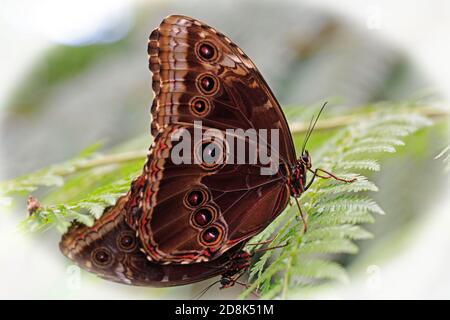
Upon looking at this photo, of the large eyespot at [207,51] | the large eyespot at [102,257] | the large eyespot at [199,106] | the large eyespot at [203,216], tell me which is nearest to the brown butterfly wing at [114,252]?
the large eyespot at [102,257]

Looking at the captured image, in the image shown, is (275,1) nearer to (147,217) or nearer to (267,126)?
(267,126)

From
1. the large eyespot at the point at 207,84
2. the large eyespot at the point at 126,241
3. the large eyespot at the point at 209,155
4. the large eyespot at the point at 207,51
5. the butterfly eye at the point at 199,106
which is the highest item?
the large eyespot at the point at 207,51

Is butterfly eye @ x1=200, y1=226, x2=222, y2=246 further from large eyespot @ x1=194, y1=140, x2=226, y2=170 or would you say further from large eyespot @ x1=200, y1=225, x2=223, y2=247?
large eyespot @ x1=194, y1=140, x2=226, y2=170

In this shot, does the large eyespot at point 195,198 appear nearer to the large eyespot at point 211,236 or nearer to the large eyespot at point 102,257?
the large eyespot at point 211,236

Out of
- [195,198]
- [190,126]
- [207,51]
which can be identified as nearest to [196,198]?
[195,198]

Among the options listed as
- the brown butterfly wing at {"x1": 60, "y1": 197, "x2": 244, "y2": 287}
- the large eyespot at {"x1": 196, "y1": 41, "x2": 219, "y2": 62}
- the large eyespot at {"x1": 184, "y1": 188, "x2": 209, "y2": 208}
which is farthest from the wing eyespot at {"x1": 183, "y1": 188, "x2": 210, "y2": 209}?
the large eyespot at {"x1": 196, "y1": 41, "x2": 219, "y2": 62}

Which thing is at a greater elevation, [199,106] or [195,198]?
[199,106]

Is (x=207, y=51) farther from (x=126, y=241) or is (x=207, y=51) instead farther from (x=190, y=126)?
(x=126, y=241)
